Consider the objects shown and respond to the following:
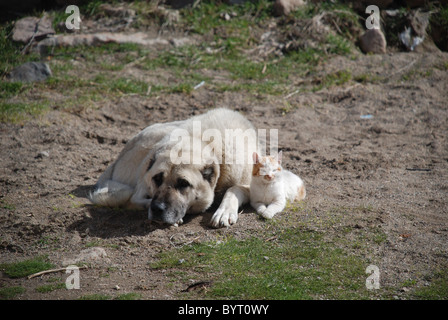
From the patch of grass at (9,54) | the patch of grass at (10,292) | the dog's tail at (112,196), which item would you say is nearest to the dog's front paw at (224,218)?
the dog's tail at (112,196)

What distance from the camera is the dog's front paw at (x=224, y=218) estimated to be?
4996mm

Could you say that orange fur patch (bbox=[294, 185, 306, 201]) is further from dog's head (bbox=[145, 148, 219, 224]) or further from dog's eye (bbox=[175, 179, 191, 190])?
dog's eye (bbox=[175, 179, 191, 190])

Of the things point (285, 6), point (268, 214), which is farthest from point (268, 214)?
point (285, 6)

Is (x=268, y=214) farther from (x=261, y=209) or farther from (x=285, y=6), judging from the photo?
(x=285, y=6)

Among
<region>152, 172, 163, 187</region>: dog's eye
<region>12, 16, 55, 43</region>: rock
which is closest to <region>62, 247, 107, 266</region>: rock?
<region>152, 172, 163, 187</region>: dog's eye

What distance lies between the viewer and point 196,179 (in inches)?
202

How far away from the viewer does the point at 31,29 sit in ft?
35.7

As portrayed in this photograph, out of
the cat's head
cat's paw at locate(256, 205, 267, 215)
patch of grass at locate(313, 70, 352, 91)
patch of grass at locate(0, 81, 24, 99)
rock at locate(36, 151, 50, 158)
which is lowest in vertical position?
cat's paw at locate(256, 205, 267, 215)

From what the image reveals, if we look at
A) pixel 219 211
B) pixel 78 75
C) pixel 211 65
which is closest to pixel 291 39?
pixel 211 65

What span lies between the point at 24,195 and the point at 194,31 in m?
6.85

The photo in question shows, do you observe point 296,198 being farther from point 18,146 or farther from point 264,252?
point 18,146

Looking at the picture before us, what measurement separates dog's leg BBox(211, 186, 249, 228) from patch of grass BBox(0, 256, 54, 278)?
5.34 ft

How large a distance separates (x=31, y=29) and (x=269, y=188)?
7.95 metres

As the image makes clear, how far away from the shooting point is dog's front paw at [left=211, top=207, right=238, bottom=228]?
5.00 meters
